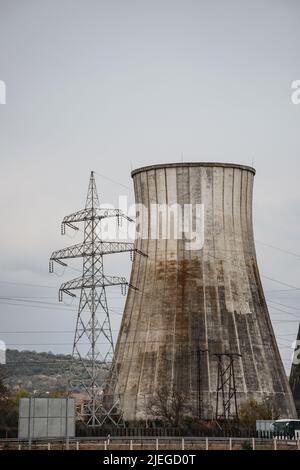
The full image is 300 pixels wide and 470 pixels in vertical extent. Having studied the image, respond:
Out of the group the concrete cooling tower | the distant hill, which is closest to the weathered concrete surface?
the concrete cooling tower

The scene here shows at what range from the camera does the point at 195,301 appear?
185ft

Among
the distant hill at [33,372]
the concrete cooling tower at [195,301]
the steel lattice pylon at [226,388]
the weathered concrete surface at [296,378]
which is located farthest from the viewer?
the distant hill at [33,372]

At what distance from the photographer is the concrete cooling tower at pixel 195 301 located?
5588 cm

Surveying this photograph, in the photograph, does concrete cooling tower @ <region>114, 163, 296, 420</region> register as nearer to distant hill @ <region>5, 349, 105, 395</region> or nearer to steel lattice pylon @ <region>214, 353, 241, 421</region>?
steel lattice pylon @ <region>214, 353, 241, 421</region>

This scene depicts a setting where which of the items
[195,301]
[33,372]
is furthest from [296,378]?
[33,372]

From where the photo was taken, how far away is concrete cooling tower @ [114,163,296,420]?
55.9 meters

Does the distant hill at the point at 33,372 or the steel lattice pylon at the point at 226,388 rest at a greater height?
the distant hill at the point at 33,372

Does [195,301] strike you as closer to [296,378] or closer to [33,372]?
[296,378]

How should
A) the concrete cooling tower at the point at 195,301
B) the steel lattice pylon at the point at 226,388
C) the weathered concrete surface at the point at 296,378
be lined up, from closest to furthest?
the steel lattice pylon at the point at 226,388
the concrete cooling tower at the point at 195,301
the weathered concrete surface at the point at 296,378

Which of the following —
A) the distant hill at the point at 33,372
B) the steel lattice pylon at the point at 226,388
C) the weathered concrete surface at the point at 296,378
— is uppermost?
the distant hill at the point at 33,372

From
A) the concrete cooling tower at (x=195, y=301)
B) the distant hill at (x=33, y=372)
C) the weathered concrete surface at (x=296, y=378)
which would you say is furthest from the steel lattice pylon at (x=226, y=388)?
the distant hill at (x=33, y=372)

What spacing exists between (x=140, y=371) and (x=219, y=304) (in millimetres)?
5514

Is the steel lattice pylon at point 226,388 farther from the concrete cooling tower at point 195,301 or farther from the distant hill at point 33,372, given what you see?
the distant hill at point 33,372

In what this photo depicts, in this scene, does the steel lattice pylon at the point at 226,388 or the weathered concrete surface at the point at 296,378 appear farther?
the weathered concrete surface at the point at 296,378
